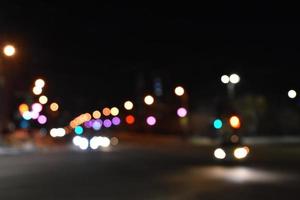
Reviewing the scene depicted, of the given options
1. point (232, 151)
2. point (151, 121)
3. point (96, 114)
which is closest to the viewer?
point (232, 151)

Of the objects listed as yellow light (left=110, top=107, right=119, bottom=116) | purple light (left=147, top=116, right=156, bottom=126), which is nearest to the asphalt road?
purple light (left=147, top=116, right=156, bottom=126)


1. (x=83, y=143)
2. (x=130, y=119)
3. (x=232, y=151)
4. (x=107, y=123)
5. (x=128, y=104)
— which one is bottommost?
(x=232, y=151)

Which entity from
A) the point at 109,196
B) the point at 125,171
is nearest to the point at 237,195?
the point at 109,196

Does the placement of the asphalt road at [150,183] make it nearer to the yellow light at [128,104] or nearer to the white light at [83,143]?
the white light at [83,143]

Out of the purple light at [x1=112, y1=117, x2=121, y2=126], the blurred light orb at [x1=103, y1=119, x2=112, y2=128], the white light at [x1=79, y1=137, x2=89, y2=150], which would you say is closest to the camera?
the white light at [x1=79, y1=137, x2=89, y2=150]

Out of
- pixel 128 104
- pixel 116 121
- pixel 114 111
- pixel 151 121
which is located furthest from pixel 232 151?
pixel 116 121

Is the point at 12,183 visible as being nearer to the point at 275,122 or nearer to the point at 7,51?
the point at 7,51

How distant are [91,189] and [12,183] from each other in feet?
12.4

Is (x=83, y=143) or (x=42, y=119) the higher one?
(x=42, y=119)

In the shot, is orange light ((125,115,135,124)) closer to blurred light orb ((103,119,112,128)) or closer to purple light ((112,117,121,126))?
purple light ((112,117,121,126))

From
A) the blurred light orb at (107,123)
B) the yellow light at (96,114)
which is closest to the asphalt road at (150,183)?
the yellow light at (96,114)

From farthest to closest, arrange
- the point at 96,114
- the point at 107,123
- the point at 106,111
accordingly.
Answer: the point at 107,123, the point at 96,114, the point at 106,111

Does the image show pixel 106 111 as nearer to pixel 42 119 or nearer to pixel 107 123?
pixel 107 123

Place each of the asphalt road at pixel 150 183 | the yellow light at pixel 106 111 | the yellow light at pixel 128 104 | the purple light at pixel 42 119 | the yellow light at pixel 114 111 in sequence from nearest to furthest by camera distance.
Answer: the asphalt road at pixel 150 183 → the purple light at pixel 42 119 → the yellow light at pixel 128 104 → the yellow light at pixel 114 111 → the yellow light at pixel 106 111
